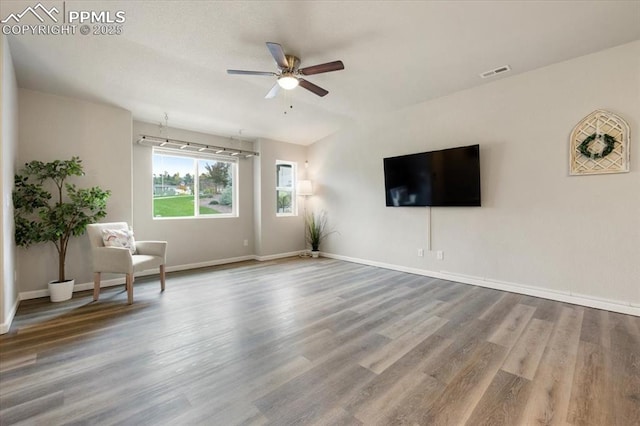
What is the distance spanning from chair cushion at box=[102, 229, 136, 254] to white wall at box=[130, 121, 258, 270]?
0.90m

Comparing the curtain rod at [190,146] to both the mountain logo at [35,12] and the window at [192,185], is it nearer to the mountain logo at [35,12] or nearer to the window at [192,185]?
the window at [192,185]

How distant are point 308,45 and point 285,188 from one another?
12.0 feet

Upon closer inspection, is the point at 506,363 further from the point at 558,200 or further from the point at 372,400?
the point at 558,200

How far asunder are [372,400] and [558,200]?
10.9 feet

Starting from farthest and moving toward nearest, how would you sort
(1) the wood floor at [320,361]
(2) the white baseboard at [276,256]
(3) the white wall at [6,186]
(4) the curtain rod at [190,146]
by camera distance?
1. (2) the white baseboard at [276,256]
2. (4) the curtain rod at [190,146]
3. (3) the white wall at [6,186]
4. (1) the wood floor at [320,361]

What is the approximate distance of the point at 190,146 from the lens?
4.91 m

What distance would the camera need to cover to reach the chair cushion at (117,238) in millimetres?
3521

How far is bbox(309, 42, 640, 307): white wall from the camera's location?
9.68ft

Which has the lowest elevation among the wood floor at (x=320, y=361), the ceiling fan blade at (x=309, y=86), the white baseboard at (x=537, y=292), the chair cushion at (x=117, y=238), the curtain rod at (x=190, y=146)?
the wood floor at (x=320, y=361)

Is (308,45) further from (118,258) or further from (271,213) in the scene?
(271,213)

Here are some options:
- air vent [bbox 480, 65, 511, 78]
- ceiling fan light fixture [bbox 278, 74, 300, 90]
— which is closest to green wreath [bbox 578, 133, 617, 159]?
air vent [bbox 480, 65, 511, 78]

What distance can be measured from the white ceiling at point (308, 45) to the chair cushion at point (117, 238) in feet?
6.16

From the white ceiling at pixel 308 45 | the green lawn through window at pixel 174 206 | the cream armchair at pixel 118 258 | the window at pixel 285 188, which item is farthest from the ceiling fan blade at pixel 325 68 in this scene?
the green lawn through window at pixel 174 206

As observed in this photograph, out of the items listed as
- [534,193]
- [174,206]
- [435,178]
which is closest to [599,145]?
[534,193]
